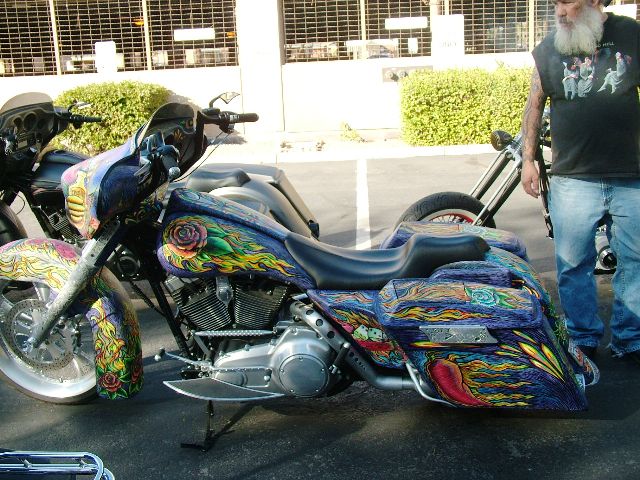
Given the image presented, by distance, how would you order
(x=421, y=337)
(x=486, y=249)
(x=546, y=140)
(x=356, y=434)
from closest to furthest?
(x=421, y=337)
(x=486, y=249)
(x=356, y=434)
(x=546, y=140)

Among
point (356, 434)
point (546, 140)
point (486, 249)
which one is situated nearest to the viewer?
point (486, 249)

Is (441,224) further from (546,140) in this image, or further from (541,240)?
(541,240)

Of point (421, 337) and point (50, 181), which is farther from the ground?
point (50, 181)

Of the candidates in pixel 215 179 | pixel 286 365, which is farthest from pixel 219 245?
pixel 215 179

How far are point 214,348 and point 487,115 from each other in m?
9.64

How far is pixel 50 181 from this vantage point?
4.97 metres

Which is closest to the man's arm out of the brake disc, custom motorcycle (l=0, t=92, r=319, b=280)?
custom motorcycle (l=0, t=92, r=319, b=280)

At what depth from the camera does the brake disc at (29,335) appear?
13.3 ft

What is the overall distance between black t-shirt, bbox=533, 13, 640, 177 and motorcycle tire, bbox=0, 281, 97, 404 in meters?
2.66

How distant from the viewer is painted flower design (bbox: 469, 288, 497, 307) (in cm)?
327

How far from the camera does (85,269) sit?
11.9 ft

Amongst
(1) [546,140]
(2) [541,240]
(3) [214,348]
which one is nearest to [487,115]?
(2) [541,240]

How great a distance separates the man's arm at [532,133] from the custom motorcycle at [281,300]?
25.0 inches

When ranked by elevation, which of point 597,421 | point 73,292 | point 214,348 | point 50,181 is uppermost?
point 50,181
